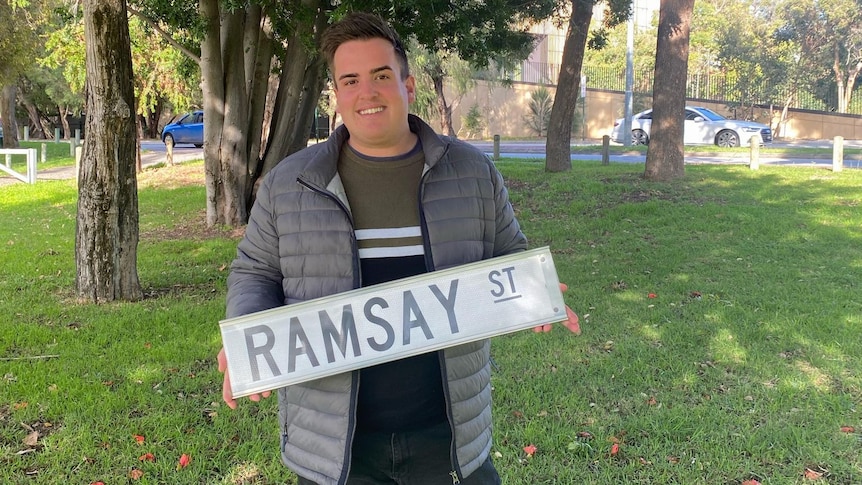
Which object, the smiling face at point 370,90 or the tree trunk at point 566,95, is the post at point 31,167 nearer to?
the tree trunk at point 566,95

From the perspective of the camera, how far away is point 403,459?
7.07 ft

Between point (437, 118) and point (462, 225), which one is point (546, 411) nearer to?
point (462, 225)

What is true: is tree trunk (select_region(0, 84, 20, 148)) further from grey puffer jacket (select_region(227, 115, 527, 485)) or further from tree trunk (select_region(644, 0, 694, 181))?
grey puffer jacket (select_region(227, 115, 527, 485))

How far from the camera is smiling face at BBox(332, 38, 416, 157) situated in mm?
2121

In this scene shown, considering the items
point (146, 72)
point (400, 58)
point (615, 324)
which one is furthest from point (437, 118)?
point (400, 58)

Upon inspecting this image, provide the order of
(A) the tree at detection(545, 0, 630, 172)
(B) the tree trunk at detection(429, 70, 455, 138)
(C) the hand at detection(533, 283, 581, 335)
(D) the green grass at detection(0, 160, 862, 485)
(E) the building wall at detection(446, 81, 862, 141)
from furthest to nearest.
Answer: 1. (E) the building wall at detection(446, 81, 862, 141)
2. (B) the tree trunk at detection(429, 70, 455, 138)
3. (A) the tree at detection(545, 0, 630, 172)
4. (D) the green grass at detection(0, 160, 862, 485)
5. (C) the hand at detection(533, 283, 581, 335)

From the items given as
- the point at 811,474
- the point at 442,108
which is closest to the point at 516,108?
the point at 442,108

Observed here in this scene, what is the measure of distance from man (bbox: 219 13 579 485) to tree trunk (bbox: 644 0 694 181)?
12.1 metres

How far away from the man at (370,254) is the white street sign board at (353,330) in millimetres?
53

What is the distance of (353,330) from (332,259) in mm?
220

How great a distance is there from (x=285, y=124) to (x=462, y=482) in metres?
9.39

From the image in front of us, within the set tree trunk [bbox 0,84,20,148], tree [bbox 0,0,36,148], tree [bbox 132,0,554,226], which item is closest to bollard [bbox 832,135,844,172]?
tree [bbox 132,0,554,226]

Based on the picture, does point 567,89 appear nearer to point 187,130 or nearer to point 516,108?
point 187,130

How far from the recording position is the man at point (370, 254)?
2.12 metres
